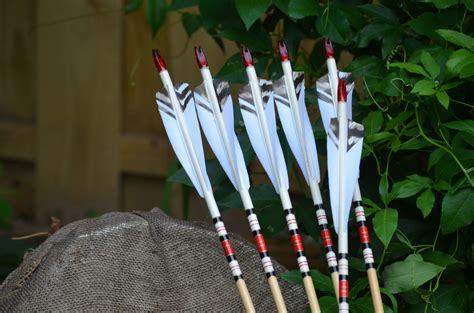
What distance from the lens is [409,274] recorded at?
1.49m

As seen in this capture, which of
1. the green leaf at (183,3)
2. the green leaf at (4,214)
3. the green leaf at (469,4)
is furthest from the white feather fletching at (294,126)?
the green leaf at (4,214)

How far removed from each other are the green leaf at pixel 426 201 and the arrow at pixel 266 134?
0.20m

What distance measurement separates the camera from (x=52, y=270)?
59.5 inches

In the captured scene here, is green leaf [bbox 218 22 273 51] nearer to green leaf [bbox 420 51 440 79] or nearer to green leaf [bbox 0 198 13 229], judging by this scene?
green leaf [bbox 420 51 440 79]

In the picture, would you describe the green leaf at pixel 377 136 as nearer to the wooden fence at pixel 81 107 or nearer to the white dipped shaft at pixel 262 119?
the white dipped shaft at pixel 262 119

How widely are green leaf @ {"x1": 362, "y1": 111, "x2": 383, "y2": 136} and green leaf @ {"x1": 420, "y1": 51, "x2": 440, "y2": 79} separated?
113 millimetres

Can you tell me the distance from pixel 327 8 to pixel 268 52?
191 mm

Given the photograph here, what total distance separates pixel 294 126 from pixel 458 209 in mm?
288

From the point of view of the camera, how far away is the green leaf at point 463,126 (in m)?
1.48

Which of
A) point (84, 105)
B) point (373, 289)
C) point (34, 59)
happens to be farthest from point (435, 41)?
point (34, 59)

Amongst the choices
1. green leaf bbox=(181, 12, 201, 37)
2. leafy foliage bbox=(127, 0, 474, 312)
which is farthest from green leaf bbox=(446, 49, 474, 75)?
green leaf bbox=(181, 12, 201, 37)

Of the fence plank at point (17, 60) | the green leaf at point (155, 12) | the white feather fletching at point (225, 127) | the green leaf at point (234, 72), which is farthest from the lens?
the fence plank at point (17, 60)

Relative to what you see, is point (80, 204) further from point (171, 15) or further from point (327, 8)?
point (327, 8)

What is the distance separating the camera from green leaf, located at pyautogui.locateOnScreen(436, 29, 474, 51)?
58.7 inches
